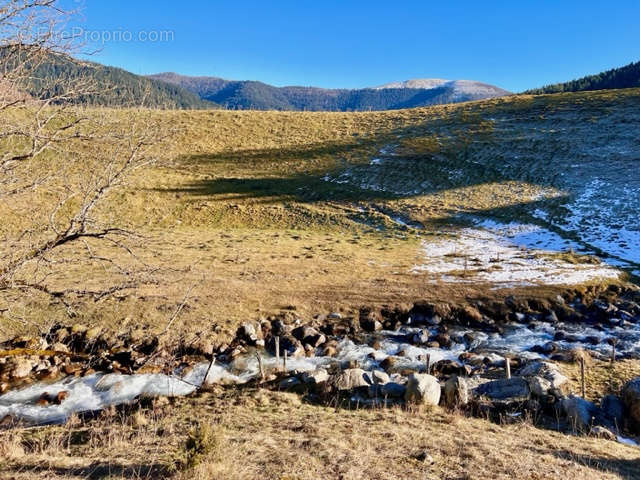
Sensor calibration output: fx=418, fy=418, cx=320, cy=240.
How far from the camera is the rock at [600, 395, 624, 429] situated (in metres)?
10.3

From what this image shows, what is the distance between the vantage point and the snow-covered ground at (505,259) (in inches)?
844

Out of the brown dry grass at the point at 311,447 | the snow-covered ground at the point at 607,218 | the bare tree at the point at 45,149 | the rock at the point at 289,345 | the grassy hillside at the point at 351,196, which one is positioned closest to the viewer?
the bare tree at the point at 45,149

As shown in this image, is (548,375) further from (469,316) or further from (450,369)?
(469,316)

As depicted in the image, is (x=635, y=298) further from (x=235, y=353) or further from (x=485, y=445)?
(x=235, y=353)

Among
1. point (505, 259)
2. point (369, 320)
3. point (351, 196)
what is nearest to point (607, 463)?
point (369, 320)

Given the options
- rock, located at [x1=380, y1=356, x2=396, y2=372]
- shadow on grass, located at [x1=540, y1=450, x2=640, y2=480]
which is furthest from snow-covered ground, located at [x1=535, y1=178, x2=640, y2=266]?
shadow on grass, located at [x1=540, y1=450, x2=640, y2=480]

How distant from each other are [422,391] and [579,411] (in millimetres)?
3744

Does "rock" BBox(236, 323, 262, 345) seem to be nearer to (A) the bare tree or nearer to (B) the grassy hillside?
(B) the grassy hillside

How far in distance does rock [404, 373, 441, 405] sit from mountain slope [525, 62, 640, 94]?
139820 mm

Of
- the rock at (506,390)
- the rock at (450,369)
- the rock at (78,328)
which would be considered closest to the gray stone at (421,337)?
the rock at (450,369)

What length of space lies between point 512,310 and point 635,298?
255 inches

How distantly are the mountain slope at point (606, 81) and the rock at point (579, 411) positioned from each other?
13893 cm

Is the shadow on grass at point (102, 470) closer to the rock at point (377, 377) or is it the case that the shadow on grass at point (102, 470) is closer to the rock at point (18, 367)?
the rock at point (377, 377)

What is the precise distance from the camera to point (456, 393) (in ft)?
37.0
